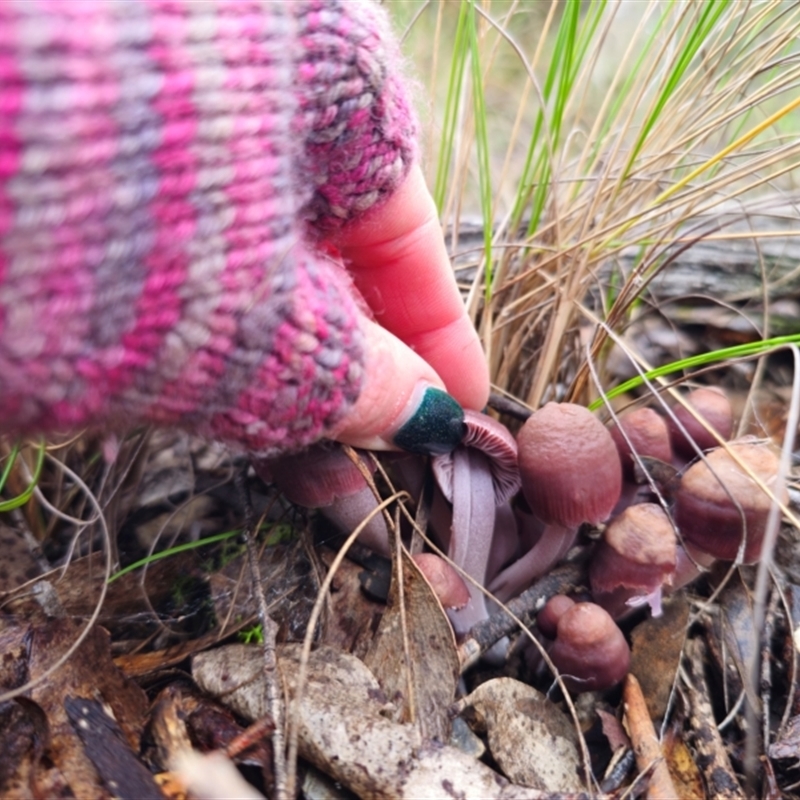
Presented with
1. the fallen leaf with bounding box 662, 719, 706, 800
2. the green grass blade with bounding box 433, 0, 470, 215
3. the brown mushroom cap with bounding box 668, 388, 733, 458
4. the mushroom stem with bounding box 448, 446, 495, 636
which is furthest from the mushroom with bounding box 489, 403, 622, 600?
the green grass blade with bounding box 433, 0, 470, 215

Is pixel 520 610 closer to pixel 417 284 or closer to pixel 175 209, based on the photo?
pixel 417 284

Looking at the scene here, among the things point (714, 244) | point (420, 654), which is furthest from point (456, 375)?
point (714, 244)

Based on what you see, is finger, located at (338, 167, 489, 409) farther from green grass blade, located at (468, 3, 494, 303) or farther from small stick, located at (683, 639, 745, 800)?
small stick, located at (683, 639, 745, 800)

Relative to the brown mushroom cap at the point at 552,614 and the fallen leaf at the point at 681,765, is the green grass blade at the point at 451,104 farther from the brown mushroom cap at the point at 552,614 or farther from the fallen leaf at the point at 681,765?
the fallen leaf at the point at 681,765

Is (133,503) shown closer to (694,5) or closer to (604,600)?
(604,600)

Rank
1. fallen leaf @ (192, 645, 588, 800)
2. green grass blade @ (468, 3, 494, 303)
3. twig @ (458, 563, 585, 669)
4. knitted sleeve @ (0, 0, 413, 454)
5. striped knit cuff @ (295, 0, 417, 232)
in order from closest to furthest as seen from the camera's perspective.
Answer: knitted sleeve @ (0, 0, 413, 454), striped knit cuff @ (295, 0, 417, 232), fallen leaf @ (192, 645, 588, 800), twig @ (458, 563, 585, 669), green grass blade @ (468, 3, 494, 303)

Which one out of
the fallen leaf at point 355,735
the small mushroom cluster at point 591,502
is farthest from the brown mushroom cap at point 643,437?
the fallen leaf at point 355,735
